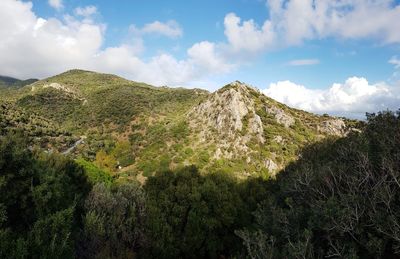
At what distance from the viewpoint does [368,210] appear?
18312mm

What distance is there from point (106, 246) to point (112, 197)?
6.13 m

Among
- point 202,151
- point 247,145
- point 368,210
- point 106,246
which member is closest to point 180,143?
point 202,151

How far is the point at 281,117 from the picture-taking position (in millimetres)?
94125

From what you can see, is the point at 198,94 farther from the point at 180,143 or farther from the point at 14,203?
the point at 14,203

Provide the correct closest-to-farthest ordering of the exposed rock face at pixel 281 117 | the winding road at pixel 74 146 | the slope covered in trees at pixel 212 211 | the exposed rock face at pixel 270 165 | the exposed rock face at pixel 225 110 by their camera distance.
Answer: the slope covered in trees at pixel 212 211 < the exposed rock face at pixel 270 165 < the winding road at pixel 74 146 < the exposed rock face at pixel 225 110 < the exposed rock face at pixel 281 117

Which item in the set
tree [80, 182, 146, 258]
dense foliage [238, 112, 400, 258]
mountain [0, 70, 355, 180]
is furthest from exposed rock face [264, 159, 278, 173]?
dense foliage [238, 112, 400, 258]

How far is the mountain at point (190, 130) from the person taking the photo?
7694 cm

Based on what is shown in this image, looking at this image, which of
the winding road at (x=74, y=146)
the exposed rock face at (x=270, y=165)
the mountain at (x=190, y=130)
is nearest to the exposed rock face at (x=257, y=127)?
the mountain at (x=190, y=130)

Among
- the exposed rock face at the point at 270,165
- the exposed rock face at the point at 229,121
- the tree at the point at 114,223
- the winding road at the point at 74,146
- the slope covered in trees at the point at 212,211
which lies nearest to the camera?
the slope covered in trees at the point at 212,211

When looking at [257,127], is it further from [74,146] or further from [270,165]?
[74,146]

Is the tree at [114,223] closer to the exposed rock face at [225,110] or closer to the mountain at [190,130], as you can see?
the mountain at [190,130]

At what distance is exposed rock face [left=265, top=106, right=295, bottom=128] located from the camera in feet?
303

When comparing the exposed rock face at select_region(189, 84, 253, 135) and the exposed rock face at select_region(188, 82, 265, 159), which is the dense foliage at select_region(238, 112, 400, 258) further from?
the exposed rock face at select_region(189, 84, 253, 135)

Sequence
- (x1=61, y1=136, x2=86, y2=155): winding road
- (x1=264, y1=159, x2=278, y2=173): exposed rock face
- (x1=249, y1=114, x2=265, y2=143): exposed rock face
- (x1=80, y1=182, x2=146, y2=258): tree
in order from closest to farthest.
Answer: (x1=80, y1=182, x2=146, y2=258): tree → (x1=264, y1=159, x2=278, y2=173): exposed rock face → (x1=61, y1=136, x2=86, y2=155): winding road → (x1=249, y1=114, x2=265, y2=143): exposed rock face
